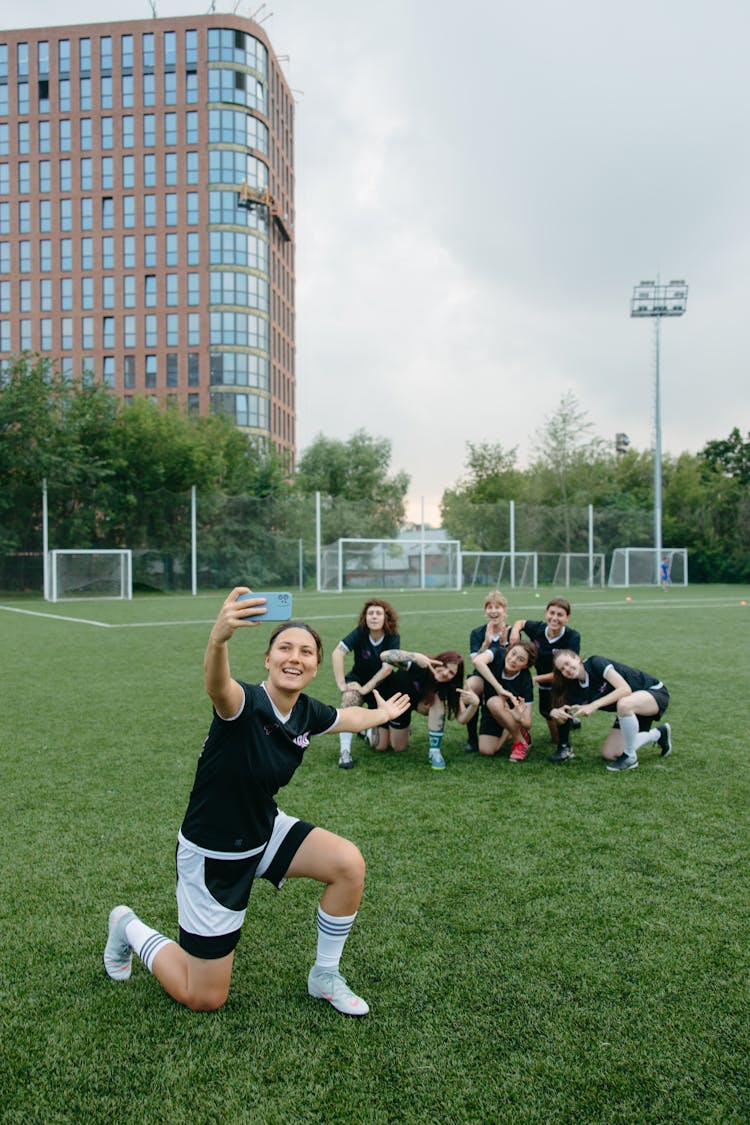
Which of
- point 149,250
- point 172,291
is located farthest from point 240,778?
point 149,250

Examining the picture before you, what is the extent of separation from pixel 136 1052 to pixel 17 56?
78101 mm

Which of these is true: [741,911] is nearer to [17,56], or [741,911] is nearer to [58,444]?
[58,444]

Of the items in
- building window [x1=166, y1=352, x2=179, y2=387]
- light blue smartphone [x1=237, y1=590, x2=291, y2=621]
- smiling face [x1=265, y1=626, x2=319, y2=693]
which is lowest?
smiling face [x1=265, y1=626, x2=319, y2=693]

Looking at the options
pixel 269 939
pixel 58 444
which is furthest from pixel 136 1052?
pixel 58 444

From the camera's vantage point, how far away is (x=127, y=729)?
7.19 meters

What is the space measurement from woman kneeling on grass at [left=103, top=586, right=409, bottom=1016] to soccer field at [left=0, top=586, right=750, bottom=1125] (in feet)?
0.47

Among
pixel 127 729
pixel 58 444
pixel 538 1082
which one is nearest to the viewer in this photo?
pixel 538 1082

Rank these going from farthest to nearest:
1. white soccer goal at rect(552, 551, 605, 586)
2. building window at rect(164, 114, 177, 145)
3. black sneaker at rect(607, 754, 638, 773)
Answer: building window at rect(164, 114, 177, 145) < white soccer goal at rect(552, 551, 605, 586) < black sneaker at rect(607, 754, 638, 773)

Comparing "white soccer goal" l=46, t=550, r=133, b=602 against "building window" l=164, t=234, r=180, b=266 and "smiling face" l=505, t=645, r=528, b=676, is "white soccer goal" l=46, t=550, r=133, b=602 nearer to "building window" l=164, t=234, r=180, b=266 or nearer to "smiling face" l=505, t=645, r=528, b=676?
"smiling face" l=505, t=645, r=528, b=676

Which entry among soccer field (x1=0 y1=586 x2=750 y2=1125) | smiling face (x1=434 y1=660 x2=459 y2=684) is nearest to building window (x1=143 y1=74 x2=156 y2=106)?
soccer field (x1=0 y1=586 x2=750 y2=1125)

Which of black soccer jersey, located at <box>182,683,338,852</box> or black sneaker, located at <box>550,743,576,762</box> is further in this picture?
black sneaker, located at <box>550,743,576,762</box>

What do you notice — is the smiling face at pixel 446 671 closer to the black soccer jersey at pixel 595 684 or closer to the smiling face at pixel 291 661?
the black soccer jersey at pixel 595 684

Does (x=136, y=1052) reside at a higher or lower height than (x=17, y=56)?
lower

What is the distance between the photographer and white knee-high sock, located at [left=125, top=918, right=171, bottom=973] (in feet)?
9.59
